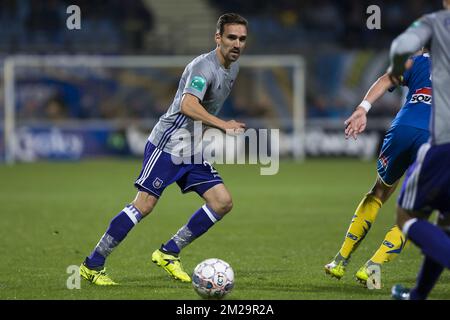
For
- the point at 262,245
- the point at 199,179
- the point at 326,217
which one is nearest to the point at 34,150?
the point at 326,217

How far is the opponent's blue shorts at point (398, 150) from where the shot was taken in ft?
24.0

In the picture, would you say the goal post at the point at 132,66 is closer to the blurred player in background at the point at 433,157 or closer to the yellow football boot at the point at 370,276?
the yellow football boot at the point at 370,276

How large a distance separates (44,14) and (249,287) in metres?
22.5

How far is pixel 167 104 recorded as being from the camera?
25516mm

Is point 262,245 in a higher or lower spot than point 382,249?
lower

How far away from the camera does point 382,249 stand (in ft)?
24.7

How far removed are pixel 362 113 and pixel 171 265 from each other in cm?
229

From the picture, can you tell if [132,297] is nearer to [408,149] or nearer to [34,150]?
[408,149]

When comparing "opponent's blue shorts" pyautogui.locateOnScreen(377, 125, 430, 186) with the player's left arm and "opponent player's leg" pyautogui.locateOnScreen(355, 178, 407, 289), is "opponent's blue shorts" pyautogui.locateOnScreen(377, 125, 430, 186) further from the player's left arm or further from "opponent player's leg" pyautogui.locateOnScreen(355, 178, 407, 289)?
the player's left arm

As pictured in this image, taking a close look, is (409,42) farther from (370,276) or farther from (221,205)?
(221,205)

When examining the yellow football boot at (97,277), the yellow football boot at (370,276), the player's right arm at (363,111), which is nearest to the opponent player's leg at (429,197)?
the player's right arm at (363,111)

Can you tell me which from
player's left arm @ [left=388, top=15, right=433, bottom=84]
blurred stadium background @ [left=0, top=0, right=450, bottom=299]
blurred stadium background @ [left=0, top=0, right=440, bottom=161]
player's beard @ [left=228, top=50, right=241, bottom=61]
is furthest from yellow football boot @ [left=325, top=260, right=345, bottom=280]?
blurred stadium background @ [left=0, top=0, right=440, bottom=161]

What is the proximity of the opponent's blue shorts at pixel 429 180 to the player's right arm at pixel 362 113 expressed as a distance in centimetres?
85

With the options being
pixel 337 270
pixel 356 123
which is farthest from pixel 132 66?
pixel 356 123
